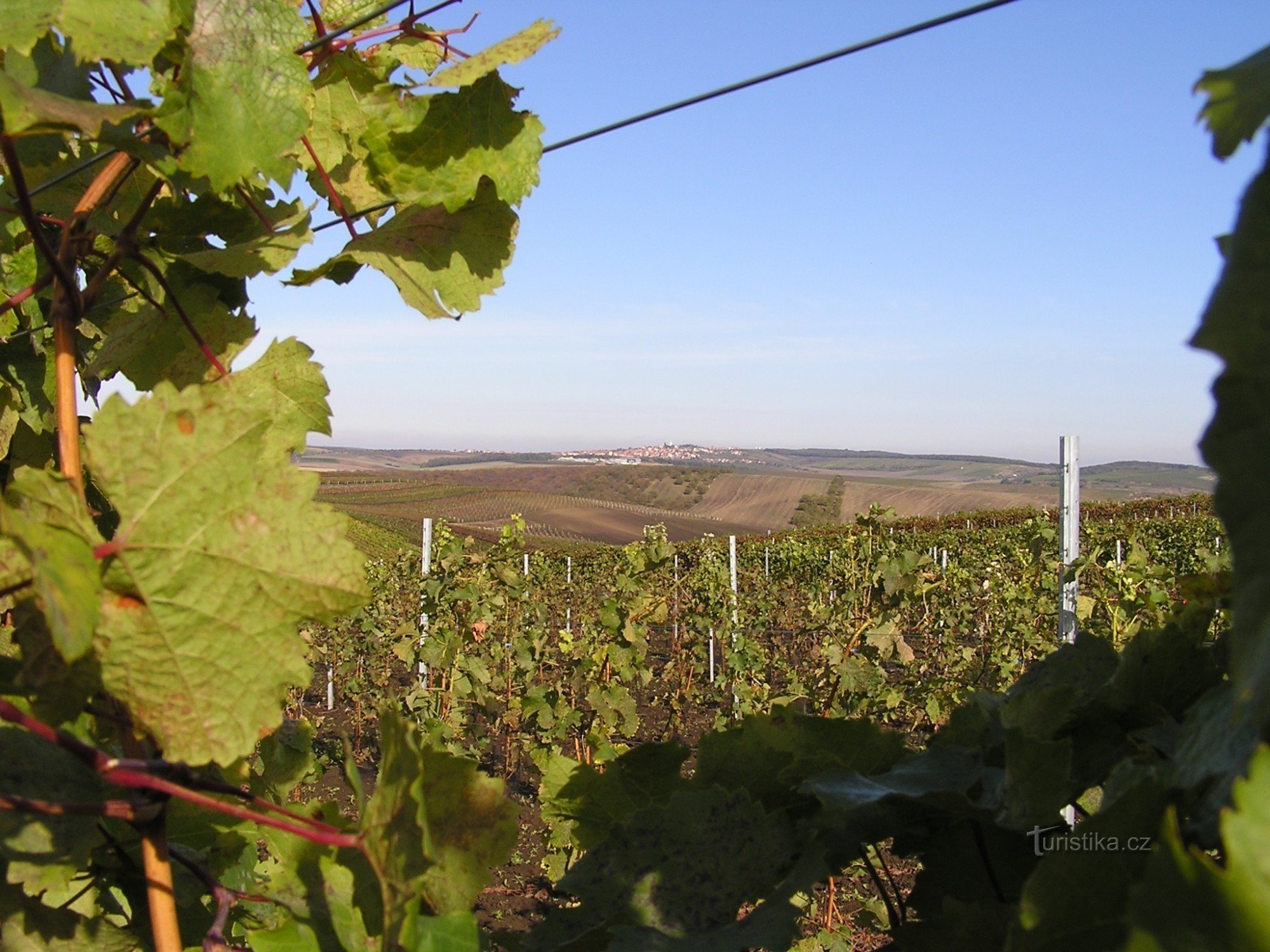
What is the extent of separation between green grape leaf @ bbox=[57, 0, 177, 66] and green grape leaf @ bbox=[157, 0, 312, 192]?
1.2 inches

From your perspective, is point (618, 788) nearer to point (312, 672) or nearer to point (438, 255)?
point (312, 672)

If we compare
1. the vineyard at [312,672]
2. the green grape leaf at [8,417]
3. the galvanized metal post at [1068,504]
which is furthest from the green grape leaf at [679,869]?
the galvanized metal post at [1068,504]

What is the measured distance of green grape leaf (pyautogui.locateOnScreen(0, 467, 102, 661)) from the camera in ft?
1.84

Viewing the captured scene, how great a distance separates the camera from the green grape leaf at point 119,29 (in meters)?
0.77

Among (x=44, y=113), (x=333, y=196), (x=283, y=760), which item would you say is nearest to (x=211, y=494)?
(x=44, y=113)

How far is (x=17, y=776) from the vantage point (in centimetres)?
75

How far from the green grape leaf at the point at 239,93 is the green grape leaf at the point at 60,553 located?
31cm

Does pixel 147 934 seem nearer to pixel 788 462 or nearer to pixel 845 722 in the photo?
pixel 845 722

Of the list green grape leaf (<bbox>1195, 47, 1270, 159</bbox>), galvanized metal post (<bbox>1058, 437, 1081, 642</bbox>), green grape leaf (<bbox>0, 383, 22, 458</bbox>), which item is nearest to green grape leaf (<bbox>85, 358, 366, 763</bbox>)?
green grape leaf (<bbox>1195, 47, 1270, 159</bbox>)

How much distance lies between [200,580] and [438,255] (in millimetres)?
516

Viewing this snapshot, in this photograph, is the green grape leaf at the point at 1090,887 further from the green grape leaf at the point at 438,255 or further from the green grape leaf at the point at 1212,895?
the green grape leaf at the point at 438,255

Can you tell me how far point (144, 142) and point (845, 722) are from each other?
76 cm

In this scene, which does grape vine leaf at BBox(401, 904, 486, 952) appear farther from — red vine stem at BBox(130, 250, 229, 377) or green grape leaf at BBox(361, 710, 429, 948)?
red vine stem at BBox(130, 250, 229, 377)

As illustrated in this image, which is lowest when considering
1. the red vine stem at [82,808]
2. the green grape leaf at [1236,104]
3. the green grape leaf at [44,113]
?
the red vine stem at [82,808]
